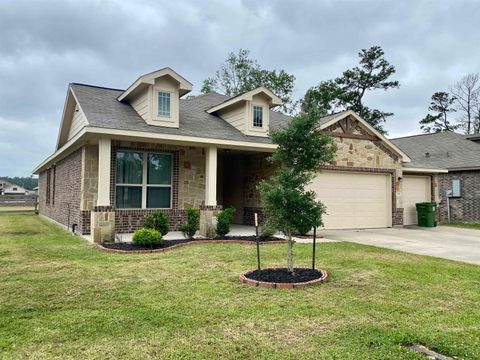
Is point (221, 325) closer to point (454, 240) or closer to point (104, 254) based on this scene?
point (104, 254)

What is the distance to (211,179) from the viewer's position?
11.5 metres

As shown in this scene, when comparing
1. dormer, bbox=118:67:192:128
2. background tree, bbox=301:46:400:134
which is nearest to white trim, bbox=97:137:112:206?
dormer, bbox=118:67:192:128

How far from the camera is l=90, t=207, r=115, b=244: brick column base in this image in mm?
9523

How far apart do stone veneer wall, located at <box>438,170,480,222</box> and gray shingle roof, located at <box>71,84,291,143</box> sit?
10.7 metres

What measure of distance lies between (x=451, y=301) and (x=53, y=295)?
16.8 ft

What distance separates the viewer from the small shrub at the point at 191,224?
34.1 ft

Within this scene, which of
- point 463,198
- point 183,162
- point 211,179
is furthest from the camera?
point 463,198

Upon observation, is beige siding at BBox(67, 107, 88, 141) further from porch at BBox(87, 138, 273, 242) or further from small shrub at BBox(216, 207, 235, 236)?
small shrub at BBox(216, 207, 235, 236)

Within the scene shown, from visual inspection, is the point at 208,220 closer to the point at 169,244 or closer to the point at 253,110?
the point at 169,244

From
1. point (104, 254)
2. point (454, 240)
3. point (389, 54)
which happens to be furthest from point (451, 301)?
point (389, 54)

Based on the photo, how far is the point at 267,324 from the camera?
3908 millimetres

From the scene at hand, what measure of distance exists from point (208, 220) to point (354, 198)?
6.26 metres

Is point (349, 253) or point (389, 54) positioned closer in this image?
point (349, 253)

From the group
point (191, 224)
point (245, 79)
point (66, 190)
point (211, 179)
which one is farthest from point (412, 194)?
point (245, 79)
